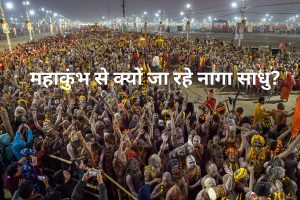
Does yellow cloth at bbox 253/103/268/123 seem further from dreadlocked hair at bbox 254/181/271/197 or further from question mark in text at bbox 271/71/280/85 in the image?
question mark in text at bbox 271/71/280/85

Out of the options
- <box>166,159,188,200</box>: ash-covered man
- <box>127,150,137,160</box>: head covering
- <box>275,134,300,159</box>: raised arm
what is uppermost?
<box>275,134,300,159</box>: raised arm

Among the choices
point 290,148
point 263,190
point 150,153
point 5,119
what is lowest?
point 150,153

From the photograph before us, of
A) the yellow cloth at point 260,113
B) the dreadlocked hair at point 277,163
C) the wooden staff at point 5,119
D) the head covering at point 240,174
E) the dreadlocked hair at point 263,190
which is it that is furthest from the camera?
the yellow cloth at point 260,113

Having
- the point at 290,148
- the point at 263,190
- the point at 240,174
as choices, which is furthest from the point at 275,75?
the point at 263,190

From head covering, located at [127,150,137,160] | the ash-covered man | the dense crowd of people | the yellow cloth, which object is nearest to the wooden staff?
the dense crowd of people

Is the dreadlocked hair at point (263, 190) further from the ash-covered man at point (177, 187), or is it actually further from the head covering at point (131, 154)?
the head covering at point (131, 154)

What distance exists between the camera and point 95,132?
6.32 meters

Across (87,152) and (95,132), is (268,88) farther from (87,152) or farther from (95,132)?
(87,152)

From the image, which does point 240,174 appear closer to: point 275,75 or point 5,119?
point 5,119

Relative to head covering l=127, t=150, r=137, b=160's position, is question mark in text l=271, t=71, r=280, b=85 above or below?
above

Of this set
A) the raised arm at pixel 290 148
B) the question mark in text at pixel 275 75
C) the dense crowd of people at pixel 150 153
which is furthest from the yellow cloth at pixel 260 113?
the question mark in text at pixel 275 75

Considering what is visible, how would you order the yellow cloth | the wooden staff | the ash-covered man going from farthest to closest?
the yellow cloth
the wooden staff
the ash-covered man

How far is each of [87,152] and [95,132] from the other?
4.46ft

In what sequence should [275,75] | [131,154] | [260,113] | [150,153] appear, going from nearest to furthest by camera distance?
[131,154] → [150,153] → [260,113] → [275,75]
